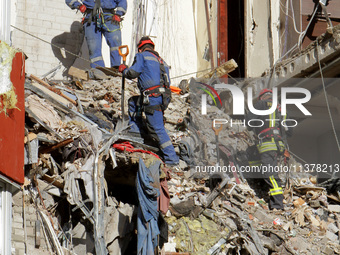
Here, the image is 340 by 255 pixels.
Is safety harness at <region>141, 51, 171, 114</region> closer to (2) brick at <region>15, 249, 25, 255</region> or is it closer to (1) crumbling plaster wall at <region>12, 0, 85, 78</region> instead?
(2) brick at <region>15, 249, 25, 255</region>

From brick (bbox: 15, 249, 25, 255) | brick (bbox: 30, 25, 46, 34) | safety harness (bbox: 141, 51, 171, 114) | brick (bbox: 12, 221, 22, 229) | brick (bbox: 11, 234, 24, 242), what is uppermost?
brick (bbox: 30, 25, 46, 34)

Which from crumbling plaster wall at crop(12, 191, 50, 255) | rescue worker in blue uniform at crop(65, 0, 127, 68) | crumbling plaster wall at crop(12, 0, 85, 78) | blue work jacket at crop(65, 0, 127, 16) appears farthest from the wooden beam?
crumbling plaster wall at crop(12, 191, 50, 255)

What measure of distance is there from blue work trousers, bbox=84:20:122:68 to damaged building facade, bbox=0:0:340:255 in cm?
30

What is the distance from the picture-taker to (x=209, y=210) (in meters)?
12.3

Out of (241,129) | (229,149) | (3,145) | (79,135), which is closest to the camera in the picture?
(3,145)

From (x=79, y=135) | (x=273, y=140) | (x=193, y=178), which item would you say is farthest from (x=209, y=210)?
(x=79, y=135)

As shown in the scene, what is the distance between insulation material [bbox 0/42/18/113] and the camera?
29.7ft

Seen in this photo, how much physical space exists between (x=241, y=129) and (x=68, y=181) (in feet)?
18.7

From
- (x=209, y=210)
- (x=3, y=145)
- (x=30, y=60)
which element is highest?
(x=30, y=60)

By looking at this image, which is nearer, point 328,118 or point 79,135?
point 79,135

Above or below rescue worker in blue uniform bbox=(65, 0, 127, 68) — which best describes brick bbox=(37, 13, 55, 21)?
above

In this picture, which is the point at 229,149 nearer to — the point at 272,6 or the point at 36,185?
the point at 272,6

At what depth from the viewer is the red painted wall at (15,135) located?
28.5ft

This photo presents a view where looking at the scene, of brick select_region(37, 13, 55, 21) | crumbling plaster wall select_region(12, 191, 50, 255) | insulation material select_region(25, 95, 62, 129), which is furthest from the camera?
brick select_region(37, 13, 55, 21)
